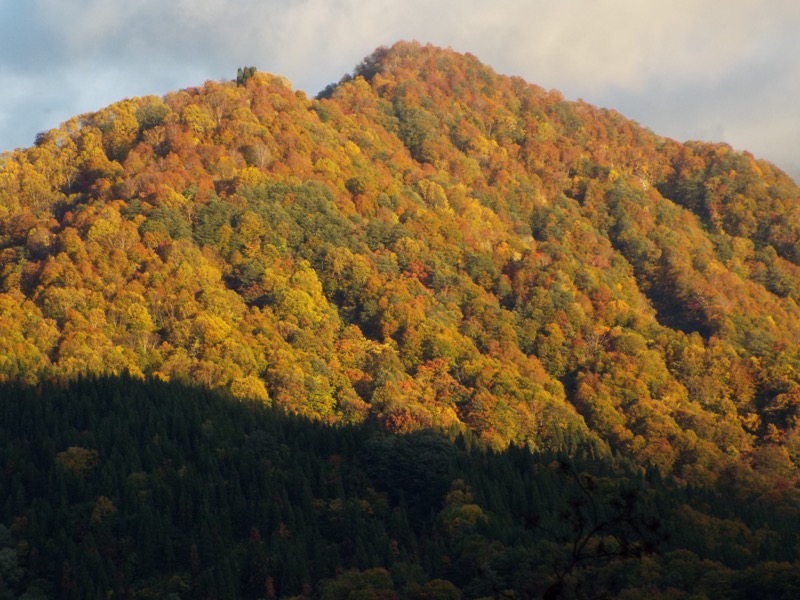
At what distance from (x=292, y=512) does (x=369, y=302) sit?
64.3 meters

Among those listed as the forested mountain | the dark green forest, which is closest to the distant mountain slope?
the forested mountain

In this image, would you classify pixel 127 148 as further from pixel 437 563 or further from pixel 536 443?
pixel 437 563

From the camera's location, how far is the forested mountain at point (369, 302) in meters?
127

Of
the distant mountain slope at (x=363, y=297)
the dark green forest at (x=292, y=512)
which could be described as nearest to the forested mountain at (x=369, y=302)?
the distant mountain slope at (x=363, y=297)

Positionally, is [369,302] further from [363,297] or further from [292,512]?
[292,512]

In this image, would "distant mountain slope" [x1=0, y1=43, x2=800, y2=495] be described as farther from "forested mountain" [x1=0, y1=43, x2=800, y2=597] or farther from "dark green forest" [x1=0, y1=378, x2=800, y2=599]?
"dark green forest" [x1=0, y1=378, x2=800, y2=599]

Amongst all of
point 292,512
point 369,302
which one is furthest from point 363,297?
point 292,512

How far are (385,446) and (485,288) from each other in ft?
224

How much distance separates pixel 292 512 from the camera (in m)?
91.2

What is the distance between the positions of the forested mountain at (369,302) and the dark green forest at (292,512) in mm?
3834

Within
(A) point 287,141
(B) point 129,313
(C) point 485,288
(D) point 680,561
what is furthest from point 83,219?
(D) point 680,561

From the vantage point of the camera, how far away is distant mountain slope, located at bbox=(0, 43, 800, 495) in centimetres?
12962

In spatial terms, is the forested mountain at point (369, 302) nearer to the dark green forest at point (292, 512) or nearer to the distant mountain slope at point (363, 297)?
the distant mountain slope at point (363, 297)

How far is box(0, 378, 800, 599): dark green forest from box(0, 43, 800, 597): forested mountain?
383 centimetres
